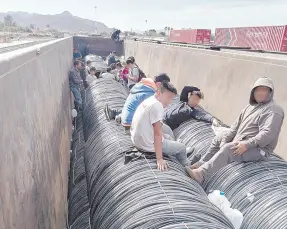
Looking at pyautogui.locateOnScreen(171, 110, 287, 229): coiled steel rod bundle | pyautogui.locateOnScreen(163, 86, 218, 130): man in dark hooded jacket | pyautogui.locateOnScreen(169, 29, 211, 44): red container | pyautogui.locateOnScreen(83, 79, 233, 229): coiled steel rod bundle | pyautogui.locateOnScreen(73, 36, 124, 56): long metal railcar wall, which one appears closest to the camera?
pyautogui.locateOnScreen(83, 79, 233, 229): coiled steel rod bundle

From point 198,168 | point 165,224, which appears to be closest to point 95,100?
point 198,168

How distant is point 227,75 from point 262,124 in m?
3.07

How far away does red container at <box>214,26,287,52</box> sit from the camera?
17.4 m

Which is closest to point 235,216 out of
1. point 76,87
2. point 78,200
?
point 78,200

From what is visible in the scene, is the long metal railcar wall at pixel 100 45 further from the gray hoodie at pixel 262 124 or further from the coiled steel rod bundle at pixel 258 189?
the coiled steel rod bundle at pixel 258 189

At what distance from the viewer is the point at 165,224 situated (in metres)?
2.93

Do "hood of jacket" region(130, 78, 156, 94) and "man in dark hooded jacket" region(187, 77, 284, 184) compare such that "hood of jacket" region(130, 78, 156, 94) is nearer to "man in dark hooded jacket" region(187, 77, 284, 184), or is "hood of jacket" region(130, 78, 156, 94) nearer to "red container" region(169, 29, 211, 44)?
"man in dark hooded jacket" region(187, 77, 284, 184)

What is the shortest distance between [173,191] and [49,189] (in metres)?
2.04

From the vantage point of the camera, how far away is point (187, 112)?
6047mm

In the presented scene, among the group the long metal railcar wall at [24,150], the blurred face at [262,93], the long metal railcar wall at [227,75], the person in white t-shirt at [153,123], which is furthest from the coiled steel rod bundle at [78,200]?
the long metal railcar wall at [227,75]

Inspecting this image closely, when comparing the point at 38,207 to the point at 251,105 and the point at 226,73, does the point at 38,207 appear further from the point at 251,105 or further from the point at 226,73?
the point at 226,73

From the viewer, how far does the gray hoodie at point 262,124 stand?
4.11 meters

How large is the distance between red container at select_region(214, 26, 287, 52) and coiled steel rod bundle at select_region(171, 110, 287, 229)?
14478 millimetres

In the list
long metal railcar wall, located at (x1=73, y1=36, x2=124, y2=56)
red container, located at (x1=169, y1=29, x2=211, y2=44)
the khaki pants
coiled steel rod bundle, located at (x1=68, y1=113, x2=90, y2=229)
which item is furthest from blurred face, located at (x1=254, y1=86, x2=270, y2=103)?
red container, located at (x1=169, y1=29, x2=211, y2=44)
